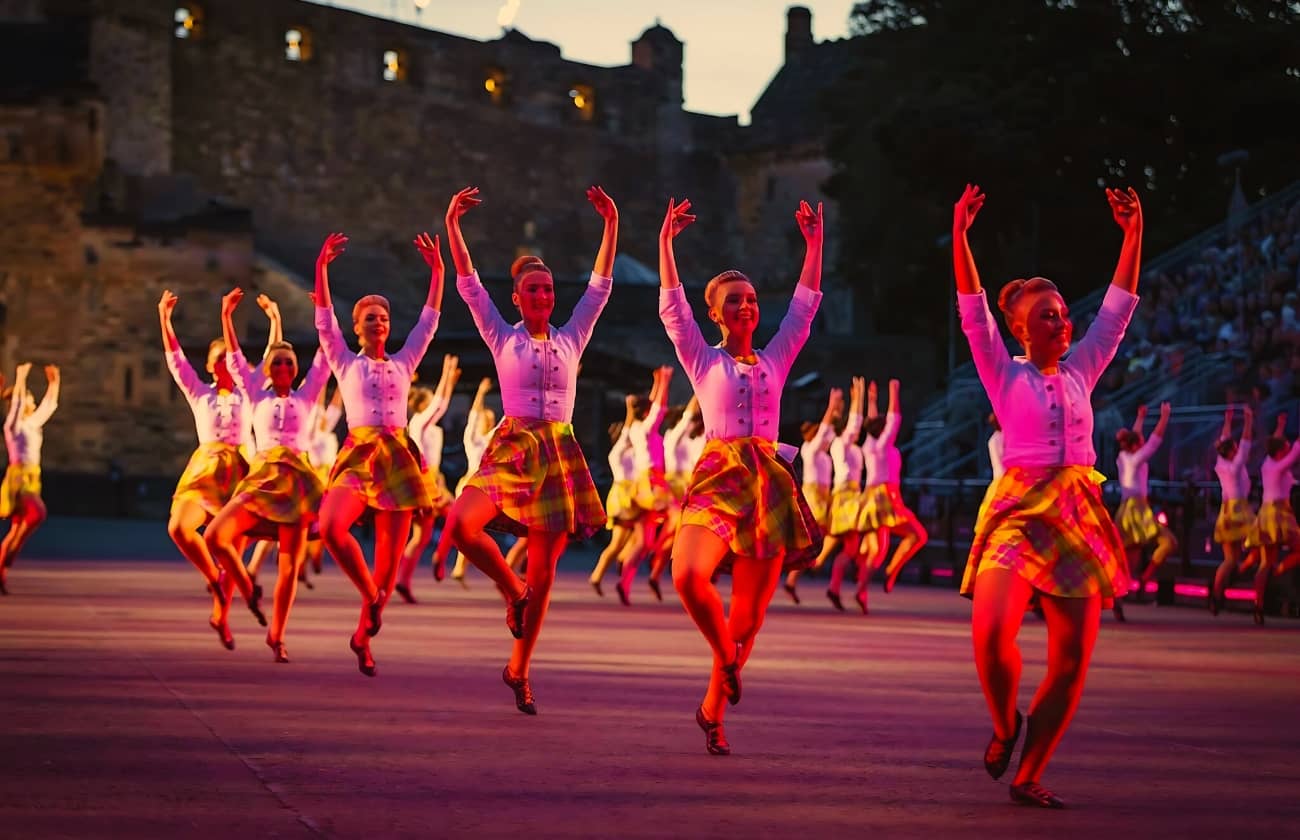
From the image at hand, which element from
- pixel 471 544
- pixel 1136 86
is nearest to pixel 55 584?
pixel 471 544

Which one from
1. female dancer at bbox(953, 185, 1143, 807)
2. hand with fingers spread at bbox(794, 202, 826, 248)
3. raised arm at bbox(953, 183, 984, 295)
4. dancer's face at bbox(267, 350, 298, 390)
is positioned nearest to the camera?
female dancer at bbox(953, 185, 1143, 807)

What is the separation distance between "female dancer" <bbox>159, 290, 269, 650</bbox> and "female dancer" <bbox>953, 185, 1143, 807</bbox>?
691 centimetres

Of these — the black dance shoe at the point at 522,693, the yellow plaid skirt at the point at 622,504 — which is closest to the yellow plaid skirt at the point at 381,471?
the black dance shoe at the point at 522,693

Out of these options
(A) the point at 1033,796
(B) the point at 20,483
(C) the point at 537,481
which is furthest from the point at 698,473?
(B) the point at 20,483

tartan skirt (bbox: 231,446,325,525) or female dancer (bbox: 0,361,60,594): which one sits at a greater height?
tartan skirt (bbox: 231,446,325,525)

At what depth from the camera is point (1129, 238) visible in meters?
8.48

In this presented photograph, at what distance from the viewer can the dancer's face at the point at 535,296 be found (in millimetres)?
10656

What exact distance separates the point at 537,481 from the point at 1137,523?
41.5 ft

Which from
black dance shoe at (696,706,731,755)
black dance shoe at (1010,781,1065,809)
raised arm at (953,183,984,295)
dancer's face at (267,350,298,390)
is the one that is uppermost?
raised arm at (953,183,984,295)

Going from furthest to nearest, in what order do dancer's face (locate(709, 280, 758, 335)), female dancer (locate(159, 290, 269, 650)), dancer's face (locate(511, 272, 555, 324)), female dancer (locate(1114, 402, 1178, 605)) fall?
1. female dancer (locate(1114, 402, 1178, 605))
2. female dancer (locate(159, 290, 269, 650))
3. dancer's face (locate(511, 272, 555, 324))
4. dancer's face (locate(709, 280, 758, 335))

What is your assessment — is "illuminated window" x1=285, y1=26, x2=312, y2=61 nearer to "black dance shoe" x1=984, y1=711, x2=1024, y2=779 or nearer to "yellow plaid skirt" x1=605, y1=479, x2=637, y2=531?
"yellow plaid skirt" x1=605, y1=479, x2=637, y2=531

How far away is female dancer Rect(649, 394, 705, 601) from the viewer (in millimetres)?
21844

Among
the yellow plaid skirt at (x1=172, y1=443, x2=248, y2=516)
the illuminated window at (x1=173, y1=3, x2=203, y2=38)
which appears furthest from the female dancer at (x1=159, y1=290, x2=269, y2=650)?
the illuminated window at (x1=173, y1=3, x2=203, y2=38)

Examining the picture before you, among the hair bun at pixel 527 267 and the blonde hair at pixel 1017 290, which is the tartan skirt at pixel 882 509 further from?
the blonde hair at pixel 1017 290
